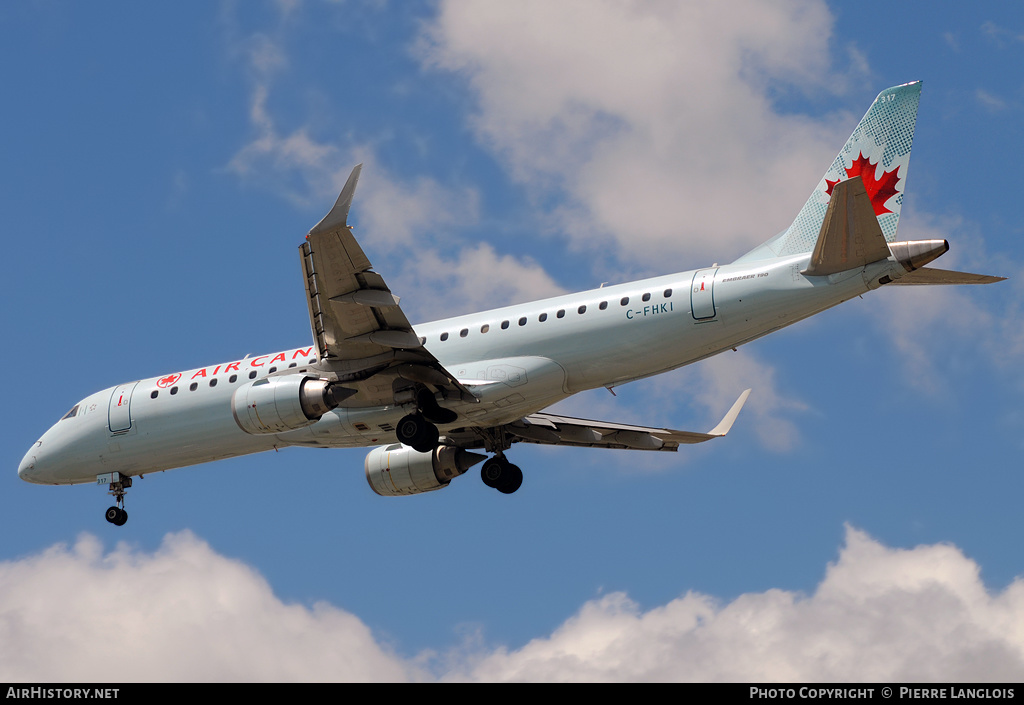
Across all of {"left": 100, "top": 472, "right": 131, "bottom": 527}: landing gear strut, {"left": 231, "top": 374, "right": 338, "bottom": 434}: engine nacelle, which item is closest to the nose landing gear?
{"left": 100, "top": 472, "right": 131, "bottom": 527}: landing gear strut

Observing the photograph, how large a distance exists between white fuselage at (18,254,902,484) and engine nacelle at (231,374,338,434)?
3.45 feet

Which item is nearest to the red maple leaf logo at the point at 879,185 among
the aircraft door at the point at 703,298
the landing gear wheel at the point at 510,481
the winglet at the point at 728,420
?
the aircraft door at the point at 703,298

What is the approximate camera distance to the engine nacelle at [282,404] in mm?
25844

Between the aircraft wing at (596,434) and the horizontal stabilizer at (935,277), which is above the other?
the aircraft wing at (596,434)

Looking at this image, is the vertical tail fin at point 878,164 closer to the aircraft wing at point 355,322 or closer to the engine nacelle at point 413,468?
the aircraft wing at point 355,322

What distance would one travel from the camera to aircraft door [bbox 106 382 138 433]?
30188 mm

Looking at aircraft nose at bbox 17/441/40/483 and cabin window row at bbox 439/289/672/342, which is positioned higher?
aircraft nose at bbox 17/441/40/483

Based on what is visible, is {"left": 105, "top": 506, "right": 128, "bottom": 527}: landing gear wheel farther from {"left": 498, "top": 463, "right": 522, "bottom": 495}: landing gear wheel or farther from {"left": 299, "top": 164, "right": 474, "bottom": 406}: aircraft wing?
{"left": 498, "top": 463, "right": 522, "bottom": 495}: landing gear wheel

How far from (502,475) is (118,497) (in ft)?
32.8

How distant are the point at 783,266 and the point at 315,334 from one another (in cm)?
1006

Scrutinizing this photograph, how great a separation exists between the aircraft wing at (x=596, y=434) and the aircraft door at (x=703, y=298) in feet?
22.2
